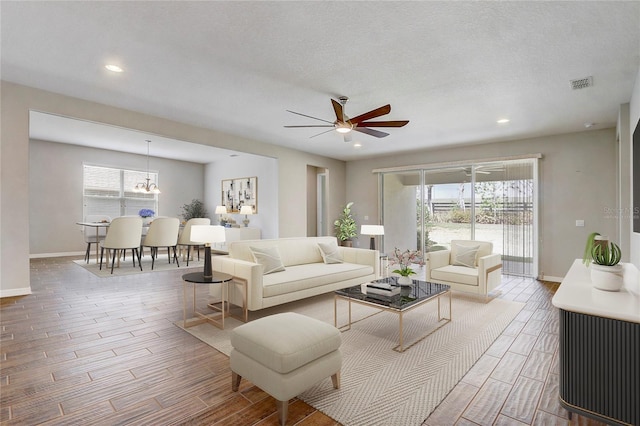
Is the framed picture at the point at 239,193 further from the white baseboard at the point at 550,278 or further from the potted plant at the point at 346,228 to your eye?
the white baseboard at the point at 550,278

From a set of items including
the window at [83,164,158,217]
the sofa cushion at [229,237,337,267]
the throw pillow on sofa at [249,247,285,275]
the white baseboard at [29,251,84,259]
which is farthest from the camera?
the window at [83,164,158,217]

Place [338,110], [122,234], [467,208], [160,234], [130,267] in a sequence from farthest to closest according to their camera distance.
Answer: [467,208] < [160,234] < [130,267] < [122,234] < [338,110]

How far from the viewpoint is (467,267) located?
482 cm

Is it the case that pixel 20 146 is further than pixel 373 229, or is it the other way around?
pixel 373 229

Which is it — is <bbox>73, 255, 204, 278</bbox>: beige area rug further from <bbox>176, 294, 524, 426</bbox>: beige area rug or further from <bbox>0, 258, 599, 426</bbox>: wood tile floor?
<bbox>176, 294, 524, 426</bbox>: beige area rug

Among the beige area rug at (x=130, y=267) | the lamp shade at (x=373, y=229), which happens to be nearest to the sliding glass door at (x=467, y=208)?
the lamp shade at (x=373, y=229)

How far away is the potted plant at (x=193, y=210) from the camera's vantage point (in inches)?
415

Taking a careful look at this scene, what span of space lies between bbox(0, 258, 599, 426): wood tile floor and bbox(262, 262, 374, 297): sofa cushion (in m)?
0.99

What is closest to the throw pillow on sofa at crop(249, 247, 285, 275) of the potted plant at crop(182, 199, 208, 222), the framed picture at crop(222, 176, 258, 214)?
the framed picture at crop(222, 176, 258, 214)

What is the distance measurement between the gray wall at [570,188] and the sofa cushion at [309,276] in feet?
12.7

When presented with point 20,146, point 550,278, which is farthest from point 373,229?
point 20,146

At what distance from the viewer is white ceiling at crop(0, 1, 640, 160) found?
246 centimetres

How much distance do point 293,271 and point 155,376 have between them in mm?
2119

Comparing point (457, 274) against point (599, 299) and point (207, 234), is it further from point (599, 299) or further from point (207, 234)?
point (207, 234)
